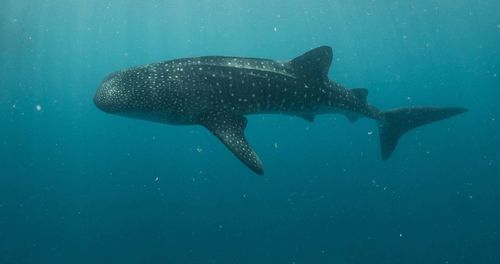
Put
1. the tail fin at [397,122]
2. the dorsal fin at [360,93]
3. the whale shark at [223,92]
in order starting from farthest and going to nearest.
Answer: the tail fin at [397,122], the dorsal fin at [360,93], the whale shark at [223,92]

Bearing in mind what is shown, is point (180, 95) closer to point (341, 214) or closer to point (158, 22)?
point (341, 214)

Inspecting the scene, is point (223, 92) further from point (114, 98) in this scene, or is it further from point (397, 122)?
point (397, 122)

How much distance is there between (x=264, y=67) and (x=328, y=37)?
91.9m

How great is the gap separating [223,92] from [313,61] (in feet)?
6.98

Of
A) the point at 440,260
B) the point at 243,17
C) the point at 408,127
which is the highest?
the point at 243,17

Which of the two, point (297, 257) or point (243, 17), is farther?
point (243, 17)

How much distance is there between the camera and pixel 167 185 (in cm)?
2636

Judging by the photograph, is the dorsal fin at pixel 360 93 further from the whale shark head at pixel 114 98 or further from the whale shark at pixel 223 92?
the whale shark head at pixel 114 98

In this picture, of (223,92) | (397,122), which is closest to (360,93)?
(397,122)

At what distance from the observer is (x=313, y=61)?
8.07 metres

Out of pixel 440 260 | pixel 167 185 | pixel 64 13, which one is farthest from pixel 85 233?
pixel 64 13

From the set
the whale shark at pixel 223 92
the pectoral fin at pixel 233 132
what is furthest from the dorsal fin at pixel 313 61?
the pectoral fin at pixel 233 132

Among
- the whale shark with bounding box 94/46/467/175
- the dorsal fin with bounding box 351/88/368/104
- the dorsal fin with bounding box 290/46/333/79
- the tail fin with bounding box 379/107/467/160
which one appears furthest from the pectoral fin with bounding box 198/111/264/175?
the tail fin with bounding box 379/107/467/160

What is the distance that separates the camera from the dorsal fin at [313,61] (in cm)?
802
